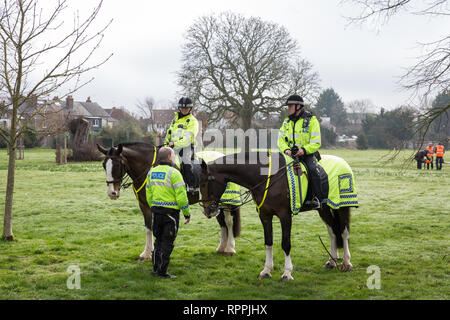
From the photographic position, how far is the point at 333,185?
690 cm

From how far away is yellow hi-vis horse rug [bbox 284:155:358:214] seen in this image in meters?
6.51

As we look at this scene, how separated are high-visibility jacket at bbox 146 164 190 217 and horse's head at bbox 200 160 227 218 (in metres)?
0.29

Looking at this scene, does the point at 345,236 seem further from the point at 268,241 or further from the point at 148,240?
the point at 148,240

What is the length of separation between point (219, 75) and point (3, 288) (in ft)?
104

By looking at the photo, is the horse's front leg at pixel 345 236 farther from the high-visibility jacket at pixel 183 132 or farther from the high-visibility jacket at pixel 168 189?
the high-visibility jacket at pixel 183 132

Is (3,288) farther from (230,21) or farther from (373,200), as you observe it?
(230,21)

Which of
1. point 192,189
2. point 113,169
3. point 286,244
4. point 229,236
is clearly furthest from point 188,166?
point 286,244

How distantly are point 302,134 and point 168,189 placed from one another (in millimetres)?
2301

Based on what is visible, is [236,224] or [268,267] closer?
[268,267]

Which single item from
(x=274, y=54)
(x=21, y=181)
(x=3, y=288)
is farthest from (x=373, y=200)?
(x=274, y=54)

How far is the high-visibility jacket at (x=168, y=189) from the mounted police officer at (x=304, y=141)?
178 centimetres

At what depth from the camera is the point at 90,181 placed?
2006 centimetres

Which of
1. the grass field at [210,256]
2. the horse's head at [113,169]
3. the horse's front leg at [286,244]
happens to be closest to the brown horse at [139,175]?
the horse's head at [113,169]

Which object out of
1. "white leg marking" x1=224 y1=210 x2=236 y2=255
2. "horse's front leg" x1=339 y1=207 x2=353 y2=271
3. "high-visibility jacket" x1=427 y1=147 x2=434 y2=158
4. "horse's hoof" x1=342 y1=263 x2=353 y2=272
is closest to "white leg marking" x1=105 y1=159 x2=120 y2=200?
"white leg marking" x1=224 y1=210 x2=236 y2=255
